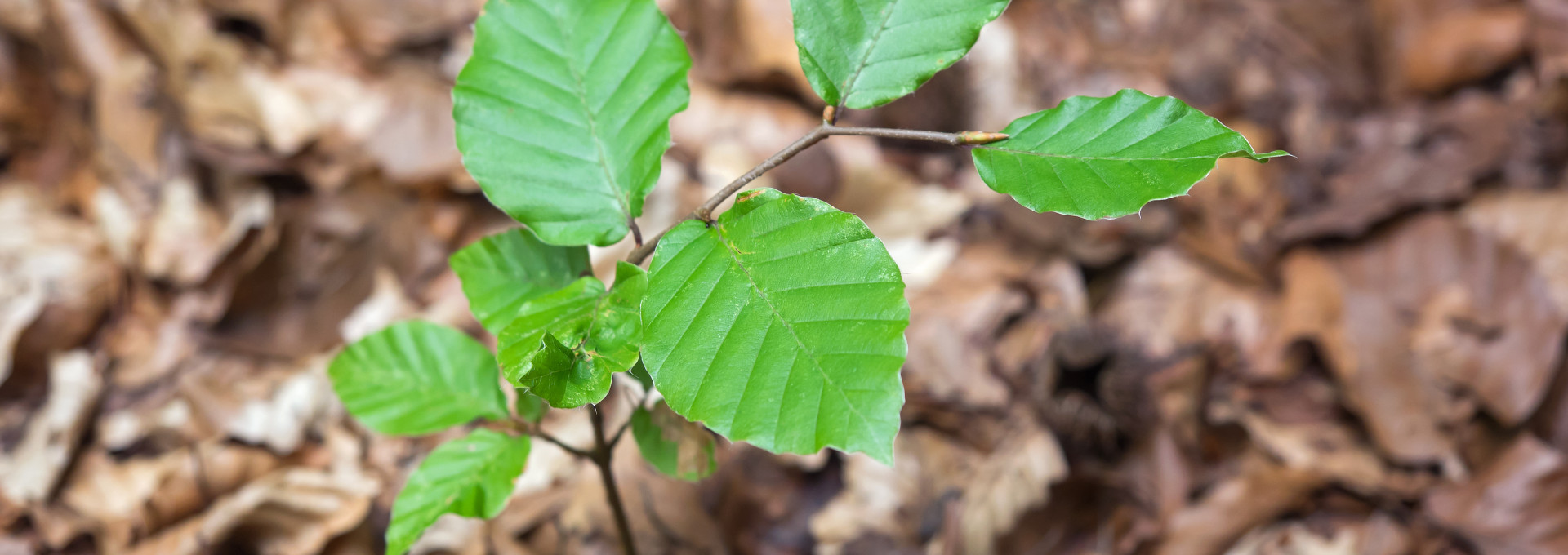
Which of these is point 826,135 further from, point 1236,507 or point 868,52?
point 1236,507

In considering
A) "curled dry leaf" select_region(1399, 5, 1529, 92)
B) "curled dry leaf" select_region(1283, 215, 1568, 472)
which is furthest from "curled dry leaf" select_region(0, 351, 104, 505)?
"curled dry leaf" select_region(1399, 5, 1529, 92)

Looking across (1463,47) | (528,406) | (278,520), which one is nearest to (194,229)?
(278,520)

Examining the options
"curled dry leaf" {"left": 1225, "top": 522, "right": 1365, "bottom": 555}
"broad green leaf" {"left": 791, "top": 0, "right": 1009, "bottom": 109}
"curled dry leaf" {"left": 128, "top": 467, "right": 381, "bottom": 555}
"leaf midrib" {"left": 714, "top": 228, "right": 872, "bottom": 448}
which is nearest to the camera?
"leaf midrib" {"left": 714, "top": 228, "right": 872, "bottom": 448}

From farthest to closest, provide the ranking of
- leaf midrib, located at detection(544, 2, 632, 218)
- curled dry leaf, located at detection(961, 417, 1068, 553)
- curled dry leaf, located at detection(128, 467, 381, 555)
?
curled dry leaf, located at detection(961, 417, 1068, 553)
curled dry leaf, located at detection(128, 467, 381, 555)
leaf midrib, located at detection(544, 2, 632, 218)

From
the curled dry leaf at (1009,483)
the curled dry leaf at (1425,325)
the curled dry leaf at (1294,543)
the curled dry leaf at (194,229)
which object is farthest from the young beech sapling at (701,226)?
the curled dry leaf at (1425,325)

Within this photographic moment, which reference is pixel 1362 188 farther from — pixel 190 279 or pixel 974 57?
pixel 190 279

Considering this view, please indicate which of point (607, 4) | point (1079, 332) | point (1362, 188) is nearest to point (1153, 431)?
Result: point (1079, 332)

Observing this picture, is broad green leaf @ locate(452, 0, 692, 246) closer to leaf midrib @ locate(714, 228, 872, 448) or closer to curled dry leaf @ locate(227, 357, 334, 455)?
leaf midrib @ locate(714, 228, 872, 448)
